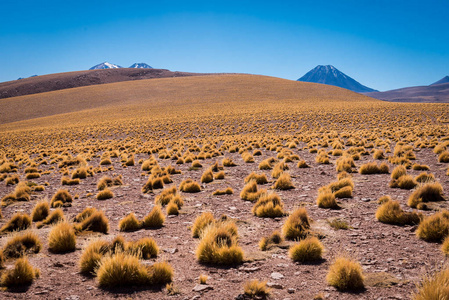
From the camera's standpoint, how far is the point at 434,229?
4.79m

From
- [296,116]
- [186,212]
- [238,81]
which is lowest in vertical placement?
[186,212]

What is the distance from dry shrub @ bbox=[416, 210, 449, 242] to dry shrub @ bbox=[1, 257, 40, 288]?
6497 mm

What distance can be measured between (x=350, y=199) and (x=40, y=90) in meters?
147

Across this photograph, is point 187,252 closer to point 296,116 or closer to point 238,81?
point 296,116

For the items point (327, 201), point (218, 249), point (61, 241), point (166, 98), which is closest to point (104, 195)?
point (61, 241)

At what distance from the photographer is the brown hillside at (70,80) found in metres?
122

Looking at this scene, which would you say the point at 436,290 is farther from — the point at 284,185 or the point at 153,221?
the point at 284,185

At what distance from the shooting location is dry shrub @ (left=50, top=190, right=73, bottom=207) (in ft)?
27.2

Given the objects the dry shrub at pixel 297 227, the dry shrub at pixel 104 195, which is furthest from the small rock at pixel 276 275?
the dry shrub at pixel 104 195

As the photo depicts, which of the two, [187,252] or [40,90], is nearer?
[187,252]

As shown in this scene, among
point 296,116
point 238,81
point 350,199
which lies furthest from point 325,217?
point 238,81

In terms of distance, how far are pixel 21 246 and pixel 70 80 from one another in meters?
153

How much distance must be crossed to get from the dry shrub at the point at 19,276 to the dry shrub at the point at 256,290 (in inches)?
124

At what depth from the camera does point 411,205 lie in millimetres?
6645
